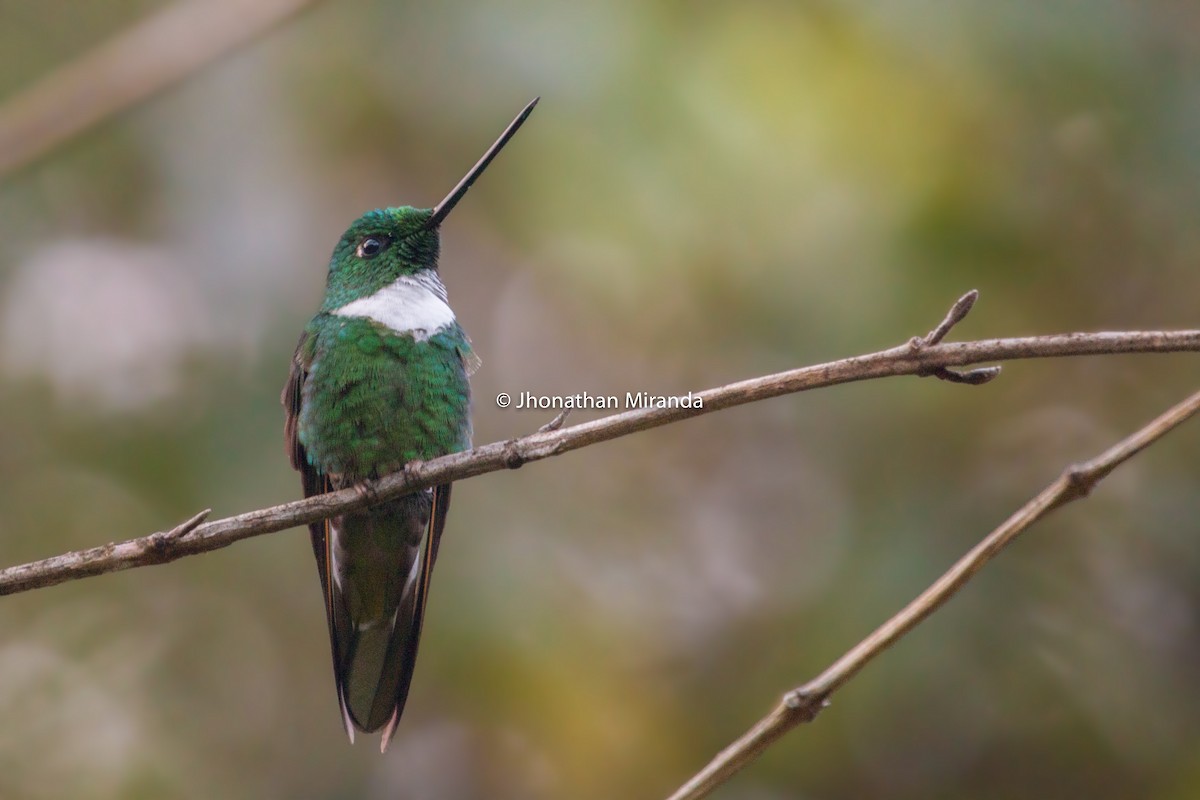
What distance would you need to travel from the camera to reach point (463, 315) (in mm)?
5684

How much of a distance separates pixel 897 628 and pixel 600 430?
0.73 m

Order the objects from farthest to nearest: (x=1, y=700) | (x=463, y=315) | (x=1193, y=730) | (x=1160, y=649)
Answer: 1. (x=463, y=315)
2. (x=1, y=700)
3. (x=1160, y=649)
4. (x=1193, y=730)

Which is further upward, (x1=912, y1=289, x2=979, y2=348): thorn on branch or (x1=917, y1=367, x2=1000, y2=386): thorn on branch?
(x1=912, y1=289, x2=979, y2=348): thorn on branch

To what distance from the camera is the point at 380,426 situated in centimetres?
336

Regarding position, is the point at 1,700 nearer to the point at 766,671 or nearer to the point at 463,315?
the point at 463,315

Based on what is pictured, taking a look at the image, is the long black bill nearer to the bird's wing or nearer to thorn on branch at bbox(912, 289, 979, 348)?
the bird's wing

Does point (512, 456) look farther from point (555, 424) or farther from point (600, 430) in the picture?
point (600, 430)

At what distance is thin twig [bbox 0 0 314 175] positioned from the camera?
12.3 ft

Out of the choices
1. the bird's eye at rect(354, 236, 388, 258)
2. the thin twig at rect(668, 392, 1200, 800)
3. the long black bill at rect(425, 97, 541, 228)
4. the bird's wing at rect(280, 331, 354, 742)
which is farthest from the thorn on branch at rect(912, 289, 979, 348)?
the bird's eye at rect(354, 236, 388, 258)

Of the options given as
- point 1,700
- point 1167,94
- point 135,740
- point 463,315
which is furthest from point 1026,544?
point 1,700

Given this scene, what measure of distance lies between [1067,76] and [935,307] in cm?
122

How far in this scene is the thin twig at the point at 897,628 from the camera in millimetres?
1921

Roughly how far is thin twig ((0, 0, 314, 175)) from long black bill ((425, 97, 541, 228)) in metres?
0.97

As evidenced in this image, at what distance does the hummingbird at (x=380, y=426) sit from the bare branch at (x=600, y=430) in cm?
52
